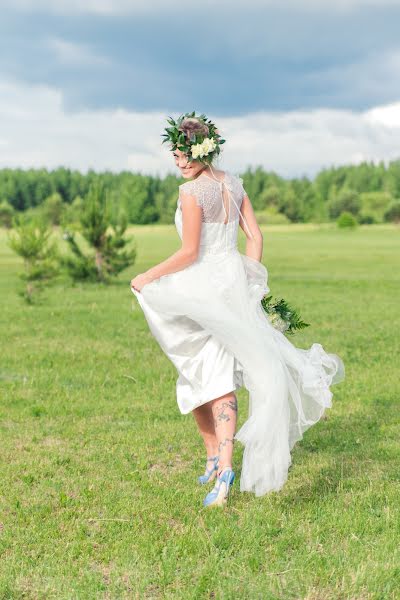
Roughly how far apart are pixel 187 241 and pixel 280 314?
115 cm

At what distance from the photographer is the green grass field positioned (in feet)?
14.8

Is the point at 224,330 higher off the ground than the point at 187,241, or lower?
lower

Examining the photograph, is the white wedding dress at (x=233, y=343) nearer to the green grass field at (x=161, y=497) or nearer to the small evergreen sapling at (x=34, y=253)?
the green grass field at (x=161, y=497)

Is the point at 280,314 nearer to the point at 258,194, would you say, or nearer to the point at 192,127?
the point at 192,127

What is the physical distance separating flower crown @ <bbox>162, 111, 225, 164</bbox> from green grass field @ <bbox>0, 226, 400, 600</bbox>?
2741 mm

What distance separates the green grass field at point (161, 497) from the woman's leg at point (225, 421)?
0.48m

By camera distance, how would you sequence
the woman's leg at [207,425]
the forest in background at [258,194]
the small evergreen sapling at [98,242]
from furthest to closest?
the forest in background at [258,194] → the small evergreen sapling at [98,242] → the woman's leg at [207,425]

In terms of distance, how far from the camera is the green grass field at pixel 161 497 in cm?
450

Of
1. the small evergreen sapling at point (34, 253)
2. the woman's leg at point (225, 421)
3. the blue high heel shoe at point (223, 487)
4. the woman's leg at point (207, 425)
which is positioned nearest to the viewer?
the blue high heel shoe at point (223, 487)

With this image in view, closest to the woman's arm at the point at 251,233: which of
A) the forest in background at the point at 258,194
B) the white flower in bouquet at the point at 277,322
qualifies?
the white flower in bouquet at the point at 277,322

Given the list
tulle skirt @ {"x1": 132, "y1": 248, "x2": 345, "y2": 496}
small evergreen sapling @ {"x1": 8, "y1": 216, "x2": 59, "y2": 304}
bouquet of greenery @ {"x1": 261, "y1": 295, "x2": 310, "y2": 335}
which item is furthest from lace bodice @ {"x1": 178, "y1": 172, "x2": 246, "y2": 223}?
small evergreen sapling @ {"x1": 8, "y1": 216, "x2": 59, "y2": 304}

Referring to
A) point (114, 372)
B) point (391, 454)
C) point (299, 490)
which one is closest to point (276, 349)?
point (299, 490)

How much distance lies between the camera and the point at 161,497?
5.98 m

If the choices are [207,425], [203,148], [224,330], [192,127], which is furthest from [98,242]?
[224,330]
